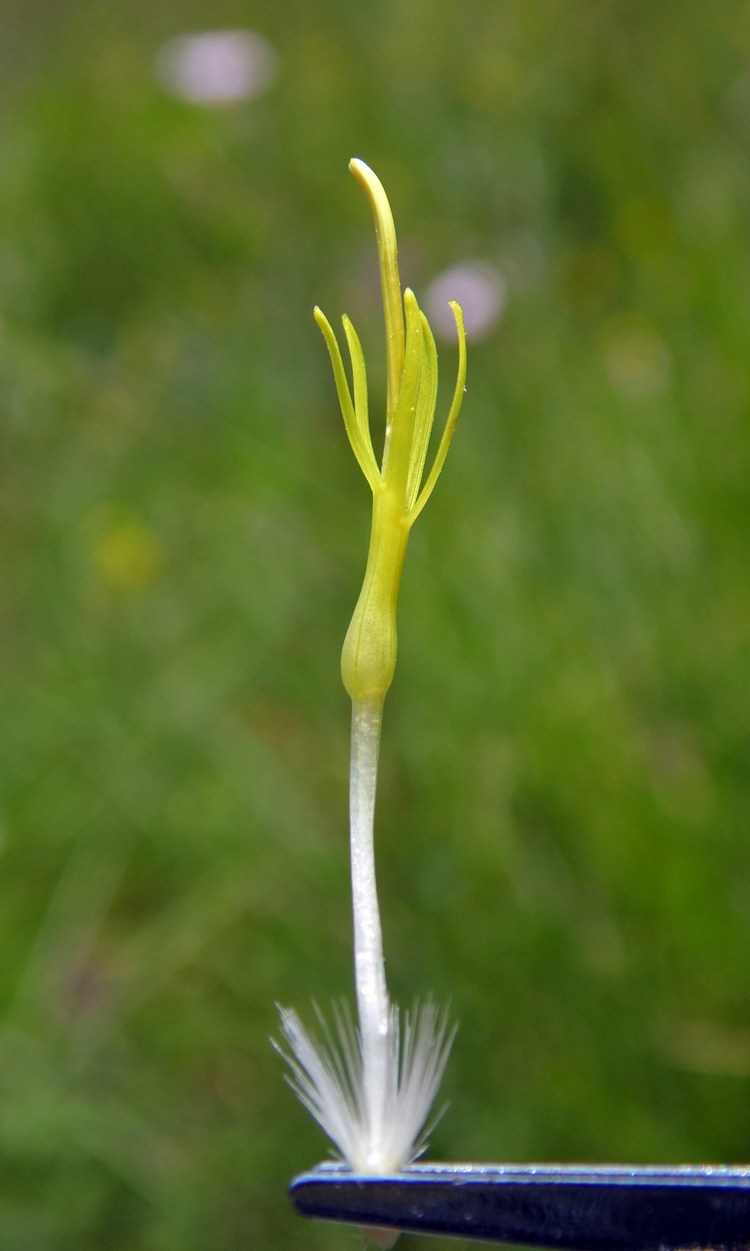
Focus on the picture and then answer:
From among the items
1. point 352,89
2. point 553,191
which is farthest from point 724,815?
point 352,89

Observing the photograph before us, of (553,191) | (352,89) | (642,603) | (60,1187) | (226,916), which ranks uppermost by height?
(352,89)

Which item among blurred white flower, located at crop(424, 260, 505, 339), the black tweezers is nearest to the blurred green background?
blurred white flower, located at crop(424, 260, 505, 339)

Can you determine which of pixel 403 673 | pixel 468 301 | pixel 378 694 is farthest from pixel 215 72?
pixel 378 694

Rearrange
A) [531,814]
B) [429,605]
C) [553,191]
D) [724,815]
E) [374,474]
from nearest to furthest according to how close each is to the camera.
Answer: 1. [374,474]
2. [724,815]
3. [531,814]
4. [429,605]
5. [553,191]

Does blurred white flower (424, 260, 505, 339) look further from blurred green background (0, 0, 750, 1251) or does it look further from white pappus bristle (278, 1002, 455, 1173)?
white pappus bristle (278, 1002, 455, 1173)

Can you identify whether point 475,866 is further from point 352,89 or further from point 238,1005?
point 352,89

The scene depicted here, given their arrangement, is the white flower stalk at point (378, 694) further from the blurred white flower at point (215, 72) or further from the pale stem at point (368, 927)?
the blurred white flower at point (215, 72)

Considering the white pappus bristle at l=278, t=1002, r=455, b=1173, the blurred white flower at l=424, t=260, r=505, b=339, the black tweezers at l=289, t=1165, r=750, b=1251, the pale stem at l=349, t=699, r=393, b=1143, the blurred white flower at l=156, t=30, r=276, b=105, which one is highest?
the blurred white flower at l=156, t=30, r=276, b=105
